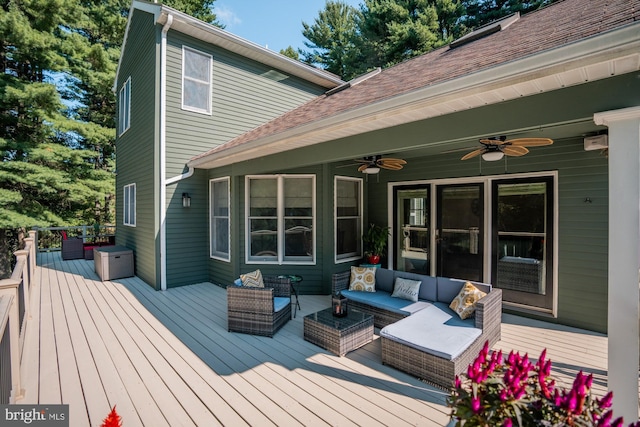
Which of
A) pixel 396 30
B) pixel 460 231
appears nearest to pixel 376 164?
pixel 460 231

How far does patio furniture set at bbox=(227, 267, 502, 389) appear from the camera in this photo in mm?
3123

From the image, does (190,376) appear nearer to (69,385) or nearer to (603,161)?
(69,385)

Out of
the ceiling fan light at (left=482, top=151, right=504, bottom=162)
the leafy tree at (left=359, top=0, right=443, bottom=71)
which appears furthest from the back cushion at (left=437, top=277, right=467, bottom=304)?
the leafy tree at (left=359, top=0, right=443, bottom=71)

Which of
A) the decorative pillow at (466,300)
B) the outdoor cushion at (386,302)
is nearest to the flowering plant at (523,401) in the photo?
the decorative pillow at (466,300)

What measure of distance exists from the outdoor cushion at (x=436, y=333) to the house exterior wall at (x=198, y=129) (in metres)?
4.31

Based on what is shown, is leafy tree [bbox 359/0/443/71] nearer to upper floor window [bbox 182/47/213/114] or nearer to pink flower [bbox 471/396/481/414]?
upper floor window [bbox 182/47/213/114]

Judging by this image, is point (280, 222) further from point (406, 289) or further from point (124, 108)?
point (124, 108)

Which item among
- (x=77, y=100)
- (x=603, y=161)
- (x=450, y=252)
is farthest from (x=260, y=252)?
(x=77, y=100)

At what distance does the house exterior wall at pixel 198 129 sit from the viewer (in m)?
6.76

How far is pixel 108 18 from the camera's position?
46.6 feet

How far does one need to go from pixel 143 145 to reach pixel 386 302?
6.69 m

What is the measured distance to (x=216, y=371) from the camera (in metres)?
3.25

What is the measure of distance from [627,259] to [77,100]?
64.0ft

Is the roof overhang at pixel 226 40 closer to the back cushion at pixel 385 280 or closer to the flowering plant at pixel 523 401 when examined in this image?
the back cushion at pixel 385 280
